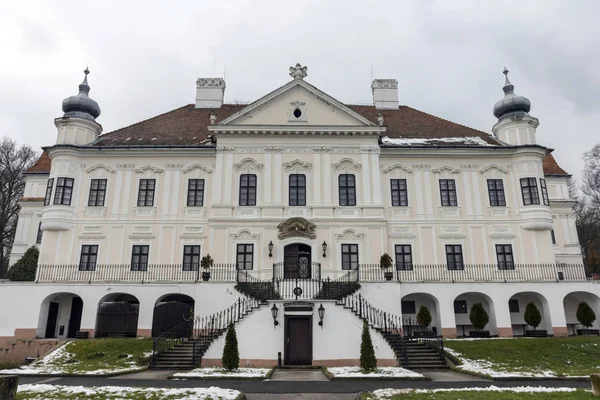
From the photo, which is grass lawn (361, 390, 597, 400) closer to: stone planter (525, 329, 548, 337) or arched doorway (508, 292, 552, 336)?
stone planter (525, 329, 548, 337)

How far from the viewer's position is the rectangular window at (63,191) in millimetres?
25859

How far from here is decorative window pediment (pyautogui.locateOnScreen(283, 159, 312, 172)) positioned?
2619cm

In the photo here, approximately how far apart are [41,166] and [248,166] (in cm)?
2084

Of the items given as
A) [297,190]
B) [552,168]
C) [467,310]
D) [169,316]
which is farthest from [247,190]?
[552,168]

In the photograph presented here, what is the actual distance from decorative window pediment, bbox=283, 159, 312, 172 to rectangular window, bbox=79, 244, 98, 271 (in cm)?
1189

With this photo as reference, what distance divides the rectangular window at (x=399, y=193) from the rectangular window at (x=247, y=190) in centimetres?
830

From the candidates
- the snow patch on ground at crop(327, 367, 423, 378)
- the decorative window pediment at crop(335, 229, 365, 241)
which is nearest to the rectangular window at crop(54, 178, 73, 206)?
the decorative window pediment at crop(335, 229, 365, 241)

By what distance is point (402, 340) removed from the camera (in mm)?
18188

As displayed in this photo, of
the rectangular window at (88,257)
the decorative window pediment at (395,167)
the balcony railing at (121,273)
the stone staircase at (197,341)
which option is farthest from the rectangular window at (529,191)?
the rectangular window at (88,257)

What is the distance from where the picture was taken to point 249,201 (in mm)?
25703

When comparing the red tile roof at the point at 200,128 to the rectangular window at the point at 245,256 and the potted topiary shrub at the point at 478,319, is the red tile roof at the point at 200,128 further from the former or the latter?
the potted topiary shrub at the point at 478,319

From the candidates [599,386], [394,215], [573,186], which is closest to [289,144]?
[394,215]

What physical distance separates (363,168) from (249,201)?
6870 mm

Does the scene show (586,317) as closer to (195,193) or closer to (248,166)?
(248,166)
